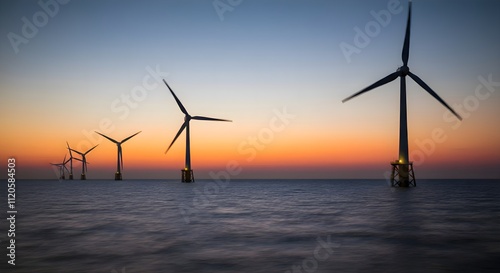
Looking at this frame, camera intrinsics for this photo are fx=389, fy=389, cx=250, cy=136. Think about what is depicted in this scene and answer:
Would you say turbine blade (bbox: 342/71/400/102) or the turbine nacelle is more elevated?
the turbine nacelle

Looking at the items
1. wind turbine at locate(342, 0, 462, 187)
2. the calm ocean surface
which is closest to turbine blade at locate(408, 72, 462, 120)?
wind turbine at locate(342, 0, 462, 187)

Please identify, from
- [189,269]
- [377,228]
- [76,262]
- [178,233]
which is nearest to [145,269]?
[189,269]

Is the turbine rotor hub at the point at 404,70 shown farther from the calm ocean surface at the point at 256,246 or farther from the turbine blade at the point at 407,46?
the calm ocean surface at the point at 256,246

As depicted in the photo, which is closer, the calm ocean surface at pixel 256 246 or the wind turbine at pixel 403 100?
the calm ocean surface at pixel 256 246

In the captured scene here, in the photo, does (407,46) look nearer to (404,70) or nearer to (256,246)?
(404,70)

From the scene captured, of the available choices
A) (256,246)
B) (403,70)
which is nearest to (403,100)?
(403,70)

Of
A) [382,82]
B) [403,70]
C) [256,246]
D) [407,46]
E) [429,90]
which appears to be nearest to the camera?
[256,246]

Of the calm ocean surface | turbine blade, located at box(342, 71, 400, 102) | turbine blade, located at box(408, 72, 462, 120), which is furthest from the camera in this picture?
turbine blade, located at box(342, 71, 400, 102)

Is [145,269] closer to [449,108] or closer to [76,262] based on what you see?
[76,262]

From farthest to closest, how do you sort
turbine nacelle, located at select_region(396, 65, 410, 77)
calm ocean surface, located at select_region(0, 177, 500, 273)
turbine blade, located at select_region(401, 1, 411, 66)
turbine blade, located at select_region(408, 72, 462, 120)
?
1. turbine nacelle, located at select_region(396, 65, 410, 77)
2. turbine blade, located at select_region(401, 1, 411, 66)
3. turbine blade, located at select_region(408, 72, 462, 120)
4. calm ocean surface, located at select_region(0, 177, 500, 273)

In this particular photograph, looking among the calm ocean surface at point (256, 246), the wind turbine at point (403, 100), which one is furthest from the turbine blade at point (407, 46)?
the calm ocean surface at point (256, 246)

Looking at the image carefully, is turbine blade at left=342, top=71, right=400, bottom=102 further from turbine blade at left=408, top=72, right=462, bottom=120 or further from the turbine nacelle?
turbine blade at left=408, top=72, right=462, bottom=120
